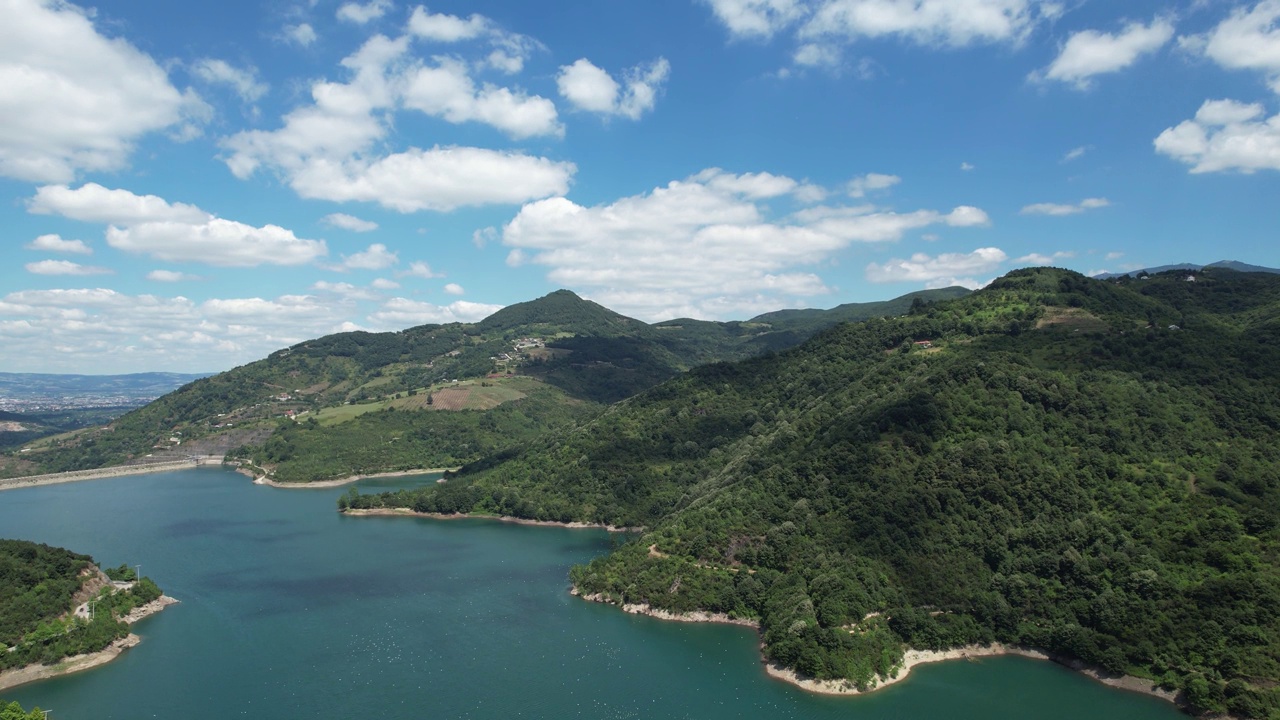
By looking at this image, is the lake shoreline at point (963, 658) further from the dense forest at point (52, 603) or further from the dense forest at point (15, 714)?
the dense forest at point (52, 603)

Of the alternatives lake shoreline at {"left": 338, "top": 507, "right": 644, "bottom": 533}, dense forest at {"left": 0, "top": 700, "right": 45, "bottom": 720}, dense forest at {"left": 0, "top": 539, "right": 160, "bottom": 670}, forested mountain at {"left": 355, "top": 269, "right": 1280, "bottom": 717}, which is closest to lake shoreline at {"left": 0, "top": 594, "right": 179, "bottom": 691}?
dense forest at {"left": 0, "top": 539, "right": 160, "bottom": 670}

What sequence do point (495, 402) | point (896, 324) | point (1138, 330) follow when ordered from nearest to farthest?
point (1138, 330) < point (896, 324) < point (495, 402)

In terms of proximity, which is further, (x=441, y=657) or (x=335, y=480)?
(x=335, y=480)

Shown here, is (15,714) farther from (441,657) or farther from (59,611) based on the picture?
(441,657)

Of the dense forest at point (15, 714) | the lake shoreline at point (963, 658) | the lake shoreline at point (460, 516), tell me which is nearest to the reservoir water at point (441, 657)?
the lake shoreline at point (963, 658)

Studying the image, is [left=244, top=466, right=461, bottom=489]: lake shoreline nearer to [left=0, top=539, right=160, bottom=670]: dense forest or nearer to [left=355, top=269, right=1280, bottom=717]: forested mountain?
[left=355, top=269, right=1280, bottom=717]: forested mountain

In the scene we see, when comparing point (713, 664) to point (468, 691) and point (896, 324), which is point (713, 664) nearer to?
point (468, 691)

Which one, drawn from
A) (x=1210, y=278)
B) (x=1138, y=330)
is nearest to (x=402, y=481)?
(x=1138, y=330)

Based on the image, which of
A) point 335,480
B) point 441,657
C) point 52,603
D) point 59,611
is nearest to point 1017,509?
point 441,657
